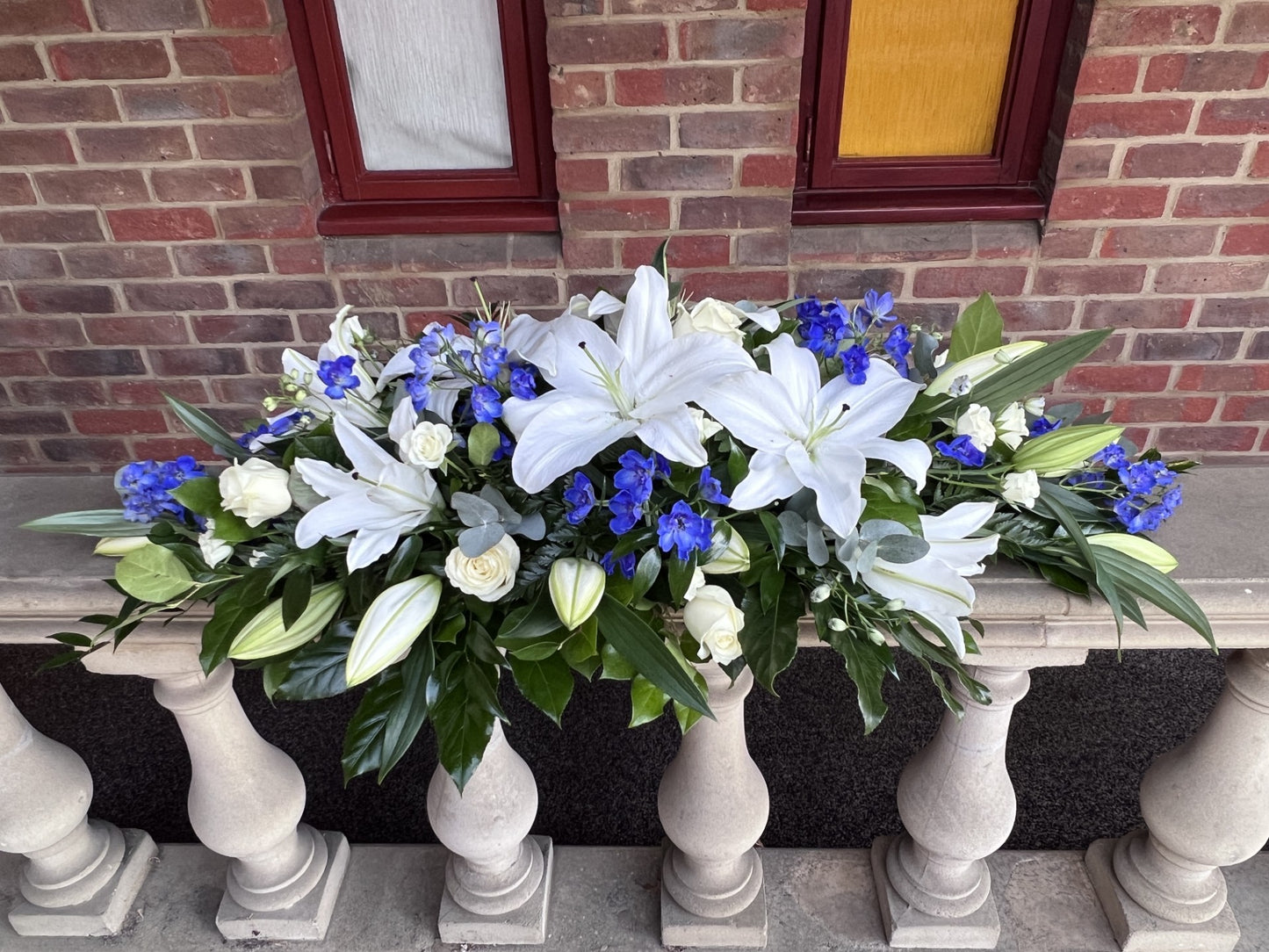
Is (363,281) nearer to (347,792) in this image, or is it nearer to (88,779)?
(347,792)

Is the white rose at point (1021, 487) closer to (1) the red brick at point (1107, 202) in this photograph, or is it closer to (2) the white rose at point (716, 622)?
(2) the white rose at point (716, 622)

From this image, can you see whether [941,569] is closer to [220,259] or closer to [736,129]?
[736,129]

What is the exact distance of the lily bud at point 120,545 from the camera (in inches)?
38.9

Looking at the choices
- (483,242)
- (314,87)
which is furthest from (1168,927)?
(314,87)

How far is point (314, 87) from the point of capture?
7.21ft

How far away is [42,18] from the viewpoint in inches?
78.2

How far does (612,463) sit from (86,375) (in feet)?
6.88

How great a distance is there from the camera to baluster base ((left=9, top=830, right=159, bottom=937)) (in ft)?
4.39

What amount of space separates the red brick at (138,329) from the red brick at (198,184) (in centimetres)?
31

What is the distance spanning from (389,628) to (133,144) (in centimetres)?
178

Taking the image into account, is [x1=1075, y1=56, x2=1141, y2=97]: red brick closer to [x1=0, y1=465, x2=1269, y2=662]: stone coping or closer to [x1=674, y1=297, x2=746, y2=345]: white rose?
[x1=0, y1=465, x2=1269, y2=662]: stone coping

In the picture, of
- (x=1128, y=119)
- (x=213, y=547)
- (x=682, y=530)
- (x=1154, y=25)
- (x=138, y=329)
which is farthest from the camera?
(x=138, y=329)

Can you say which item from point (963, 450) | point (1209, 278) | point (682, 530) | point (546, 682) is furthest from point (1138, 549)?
point (1209, 278)

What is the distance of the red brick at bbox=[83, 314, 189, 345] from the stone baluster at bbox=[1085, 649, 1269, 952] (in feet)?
7.25
